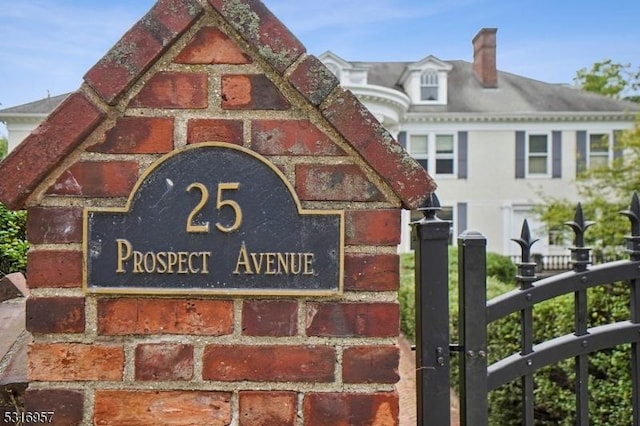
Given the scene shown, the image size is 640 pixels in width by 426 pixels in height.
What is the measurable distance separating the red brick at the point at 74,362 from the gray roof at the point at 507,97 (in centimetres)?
1919

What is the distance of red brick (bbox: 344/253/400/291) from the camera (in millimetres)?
1446

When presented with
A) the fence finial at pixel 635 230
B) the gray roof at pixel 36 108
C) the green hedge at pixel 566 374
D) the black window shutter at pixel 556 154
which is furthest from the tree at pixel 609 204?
the gray roof at pixel 36 108

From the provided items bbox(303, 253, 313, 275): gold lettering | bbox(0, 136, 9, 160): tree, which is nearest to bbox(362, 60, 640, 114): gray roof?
bbox(0, 136, 9, 160): tree

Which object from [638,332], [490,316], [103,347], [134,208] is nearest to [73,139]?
[134,208]

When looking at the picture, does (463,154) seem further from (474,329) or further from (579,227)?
(474,329)

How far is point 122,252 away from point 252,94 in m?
0.49

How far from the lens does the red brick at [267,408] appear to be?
1440 millimetres

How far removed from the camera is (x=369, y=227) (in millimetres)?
1447

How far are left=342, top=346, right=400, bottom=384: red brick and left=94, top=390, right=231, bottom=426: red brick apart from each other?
0.96 ft

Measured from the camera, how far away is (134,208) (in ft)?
4.69

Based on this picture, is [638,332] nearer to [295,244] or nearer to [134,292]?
[295,244]

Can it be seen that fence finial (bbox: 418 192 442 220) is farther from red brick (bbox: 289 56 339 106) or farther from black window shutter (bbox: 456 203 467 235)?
black window shutter (bbox: 456 203 467 235)

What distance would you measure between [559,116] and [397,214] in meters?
20.4

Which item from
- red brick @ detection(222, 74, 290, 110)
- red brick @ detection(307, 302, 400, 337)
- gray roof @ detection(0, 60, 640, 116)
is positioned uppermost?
gray roof @ detection(0, 60, 640, 116)
